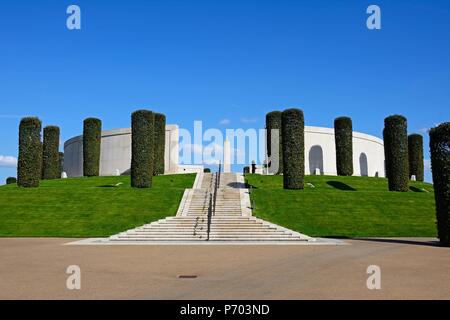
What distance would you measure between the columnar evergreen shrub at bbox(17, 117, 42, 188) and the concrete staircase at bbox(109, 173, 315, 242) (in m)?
13.1

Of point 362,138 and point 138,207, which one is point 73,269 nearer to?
point 138,207

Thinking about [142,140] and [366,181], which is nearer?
[142,140]

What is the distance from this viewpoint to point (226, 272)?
9.80 meters

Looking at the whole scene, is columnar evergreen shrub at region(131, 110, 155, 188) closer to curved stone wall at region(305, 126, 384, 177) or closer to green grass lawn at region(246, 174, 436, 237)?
green grass lawn at region(246, 174, 436, 237)

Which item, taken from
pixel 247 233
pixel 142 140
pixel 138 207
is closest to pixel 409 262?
pixel 247 233

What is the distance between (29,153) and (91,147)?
13.1 m

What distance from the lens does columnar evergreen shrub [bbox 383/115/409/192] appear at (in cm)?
3219

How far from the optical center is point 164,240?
61.5ft

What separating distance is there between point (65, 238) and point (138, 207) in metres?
5.85

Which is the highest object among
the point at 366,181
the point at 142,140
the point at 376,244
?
the point at 142,140

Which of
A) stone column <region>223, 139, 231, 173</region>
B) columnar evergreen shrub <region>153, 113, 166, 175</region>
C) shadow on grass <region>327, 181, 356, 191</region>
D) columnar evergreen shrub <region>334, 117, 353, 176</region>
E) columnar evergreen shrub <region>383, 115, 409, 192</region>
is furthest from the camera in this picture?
stone column <region>223, 139, 231, 173</region>

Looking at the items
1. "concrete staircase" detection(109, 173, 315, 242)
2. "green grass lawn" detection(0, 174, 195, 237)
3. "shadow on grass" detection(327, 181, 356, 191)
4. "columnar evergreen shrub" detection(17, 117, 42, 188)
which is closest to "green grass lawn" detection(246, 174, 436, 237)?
"concrete staircase" detection(109, 173, 315, 242)
